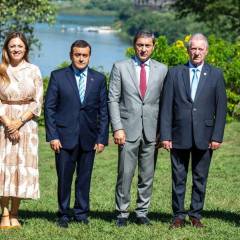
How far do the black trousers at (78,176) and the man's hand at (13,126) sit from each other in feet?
1.78

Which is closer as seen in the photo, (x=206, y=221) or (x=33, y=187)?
(x=33, y=187)

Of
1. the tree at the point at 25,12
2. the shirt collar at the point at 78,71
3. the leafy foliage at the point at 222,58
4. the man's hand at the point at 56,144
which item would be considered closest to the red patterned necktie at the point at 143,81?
the shirt collar at the point at 78,71

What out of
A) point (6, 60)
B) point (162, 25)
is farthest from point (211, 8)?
point (162, 25)

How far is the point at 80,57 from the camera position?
7.25m

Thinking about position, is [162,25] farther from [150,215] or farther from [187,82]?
[187,82]

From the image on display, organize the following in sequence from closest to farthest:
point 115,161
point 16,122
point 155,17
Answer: point 16,122, point 115,161, point 155,17

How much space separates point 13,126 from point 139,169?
4.83 ft

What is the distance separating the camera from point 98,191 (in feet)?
36.8

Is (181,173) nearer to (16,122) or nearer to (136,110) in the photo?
(136,110)

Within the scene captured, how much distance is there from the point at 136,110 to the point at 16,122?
130cm

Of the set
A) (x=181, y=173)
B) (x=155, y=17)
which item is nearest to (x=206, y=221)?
(x=181, y=173)

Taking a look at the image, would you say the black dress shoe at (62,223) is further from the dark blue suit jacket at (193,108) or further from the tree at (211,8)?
the tree at (211,8)

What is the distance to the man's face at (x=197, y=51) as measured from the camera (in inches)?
279

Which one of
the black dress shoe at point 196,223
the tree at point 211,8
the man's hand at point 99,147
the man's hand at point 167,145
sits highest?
the tree at point 211,8
